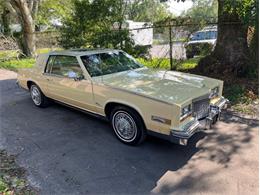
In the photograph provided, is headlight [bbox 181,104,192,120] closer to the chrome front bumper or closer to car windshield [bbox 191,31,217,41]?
the chrome front bumper

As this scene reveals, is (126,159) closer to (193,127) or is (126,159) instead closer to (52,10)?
(193,127)

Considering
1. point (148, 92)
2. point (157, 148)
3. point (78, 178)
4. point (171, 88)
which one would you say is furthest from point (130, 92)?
point (78, 178)

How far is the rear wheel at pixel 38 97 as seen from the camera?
5.90m

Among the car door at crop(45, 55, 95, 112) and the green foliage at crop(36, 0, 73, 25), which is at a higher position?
the green foliage at crop(36, 0, 73, 25)

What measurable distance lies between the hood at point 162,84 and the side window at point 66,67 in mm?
598

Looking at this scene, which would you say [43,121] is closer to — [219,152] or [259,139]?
[219,152]

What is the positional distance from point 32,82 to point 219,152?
4.58 meters

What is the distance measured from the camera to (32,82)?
6.07 m

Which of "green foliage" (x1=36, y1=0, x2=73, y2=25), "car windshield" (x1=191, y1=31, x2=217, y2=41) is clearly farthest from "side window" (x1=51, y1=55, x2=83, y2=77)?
"green foliage" (x1=36, y1=0, x2=73, y2=25)

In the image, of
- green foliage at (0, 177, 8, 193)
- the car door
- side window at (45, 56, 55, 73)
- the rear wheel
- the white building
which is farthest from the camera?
the white building

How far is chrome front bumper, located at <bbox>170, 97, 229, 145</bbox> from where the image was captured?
10.9ft

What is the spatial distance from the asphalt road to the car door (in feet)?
1.68

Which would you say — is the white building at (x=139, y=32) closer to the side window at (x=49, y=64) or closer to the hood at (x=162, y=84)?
the side window at (x=49, y=64)

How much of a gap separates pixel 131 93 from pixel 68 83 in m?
A: 1.66
